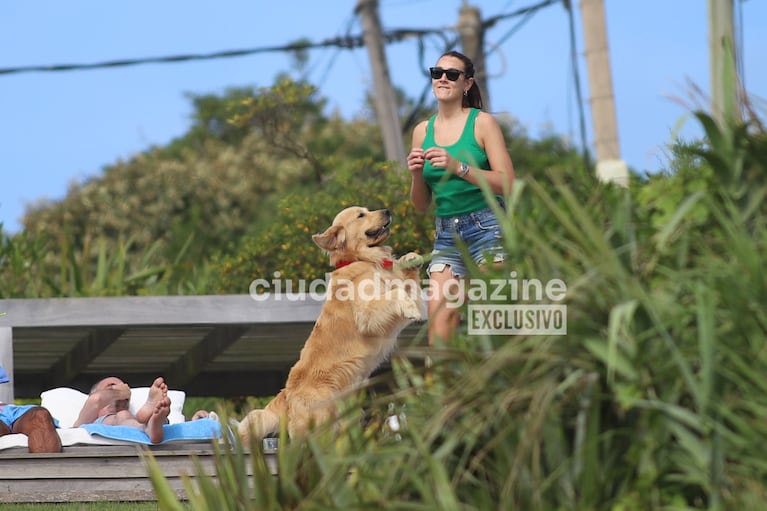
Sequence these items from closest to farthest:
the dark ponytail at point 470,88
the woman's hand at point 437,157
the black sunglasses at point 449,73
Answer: the woman's hand at point 437,157 < the black sunglasses at point 449,73 < the dark ponytail at point 470,88

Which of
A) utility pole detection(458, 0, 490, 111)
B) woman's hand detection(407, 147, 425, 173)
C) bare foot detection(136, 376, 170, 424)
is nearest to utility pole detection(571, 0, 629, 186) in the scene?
utility pole detection(458, 0, 490, 111)

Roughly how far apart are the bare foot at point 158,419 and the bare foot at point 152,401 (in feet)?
0.25

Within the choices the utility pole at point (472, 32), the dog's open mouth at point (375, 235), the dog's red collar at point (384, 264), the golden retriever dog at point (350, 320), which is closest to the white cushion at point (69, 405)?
the golden retriever dog at point (350, 320)

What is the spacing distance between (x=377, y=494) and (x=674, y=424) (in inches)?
33.2

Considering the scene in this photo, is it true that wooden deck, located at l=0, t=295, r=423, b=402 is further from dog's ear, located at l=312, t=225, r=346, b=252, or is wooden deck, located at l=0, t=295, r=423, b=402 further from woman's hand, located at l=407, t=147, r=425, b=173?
woman's hand, located at l=407, t=147, r=425, b=173

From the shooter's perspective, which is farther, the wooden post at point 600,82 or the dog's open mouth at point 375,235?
the wooden post at point 600,82

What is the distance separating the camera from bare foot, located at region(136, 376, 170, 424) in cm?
680

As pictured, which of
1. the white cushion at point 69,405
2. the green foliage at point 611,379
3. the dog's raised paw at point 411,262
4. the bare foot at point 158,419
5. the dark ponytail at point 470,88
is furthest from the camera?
the white cushion at point 69,405

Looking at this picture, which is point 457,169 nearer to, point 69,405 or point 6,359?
point 69,405

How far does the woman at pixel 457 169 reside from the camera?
5.73 metres

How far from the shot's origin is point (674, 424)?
293cm

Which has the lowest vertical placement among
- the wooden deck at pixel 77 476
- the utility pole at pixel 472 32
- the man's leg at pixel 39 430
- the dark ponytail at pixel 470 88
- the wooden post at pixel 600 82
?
the wooden deck at pixel 77 476

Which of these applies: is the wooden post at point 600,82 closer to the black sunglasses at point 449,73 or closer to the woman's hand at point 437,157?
the black sunglasses at point 449,73

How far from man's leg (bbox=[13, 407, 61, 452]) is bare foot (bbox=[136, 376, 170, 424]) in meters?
0.57
